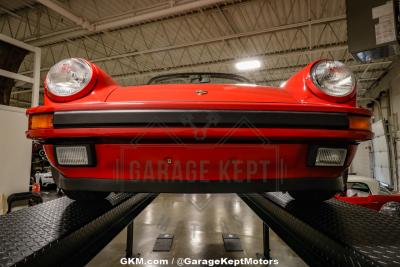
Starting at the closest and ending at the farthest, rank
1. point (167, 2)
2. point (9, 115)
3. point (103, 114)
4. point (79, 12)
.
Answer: point (103, 114) < point (9, 115) < point (167, 2) < point (79, 12)

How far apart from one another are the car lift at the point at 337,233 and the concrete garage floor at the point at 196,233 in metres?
1.67

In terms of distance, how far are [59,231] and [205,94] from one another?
2.88 feet

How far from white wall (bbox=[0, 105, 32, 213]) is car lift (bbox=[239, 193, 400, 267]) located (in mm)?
3650

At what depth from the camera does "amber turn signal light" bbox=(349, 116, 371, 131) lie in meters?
1.04

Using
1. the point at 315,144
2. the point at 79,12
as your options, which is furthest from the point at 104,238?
the point at 79,12

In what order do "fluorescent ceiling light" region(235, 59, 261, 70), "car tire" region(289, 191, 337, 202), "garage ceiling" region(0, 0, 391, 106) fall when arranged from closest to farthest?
"car tire" region(289, 191, 337, 202) → "garage ceiling" region(0, 0, 391, 106) → "fluorescent ceiling light" region(235, 59, 261, 70)

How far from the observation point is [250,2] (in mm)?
5387

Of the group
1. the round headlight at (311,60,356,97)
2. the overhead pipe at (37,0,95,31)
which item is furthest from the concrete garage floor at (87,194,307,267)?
the overhead pipe at (37,0,95,31)

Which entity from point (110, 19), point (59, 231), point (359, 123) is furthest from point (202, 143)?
point (110, 19)

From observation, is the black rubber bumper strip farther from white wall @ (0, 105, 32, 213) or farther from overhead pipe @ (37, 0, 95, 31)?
overhead pipe @ (37, 0, 95, 31)

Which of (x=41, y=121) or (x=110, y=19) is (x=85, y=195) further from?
(x=110, y=19)

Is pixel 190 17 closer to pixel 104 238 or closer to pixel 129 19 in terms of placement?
pixel 129 19

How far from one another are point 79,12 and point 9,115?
321 centimetres

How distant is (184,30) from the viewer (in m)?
6.82
